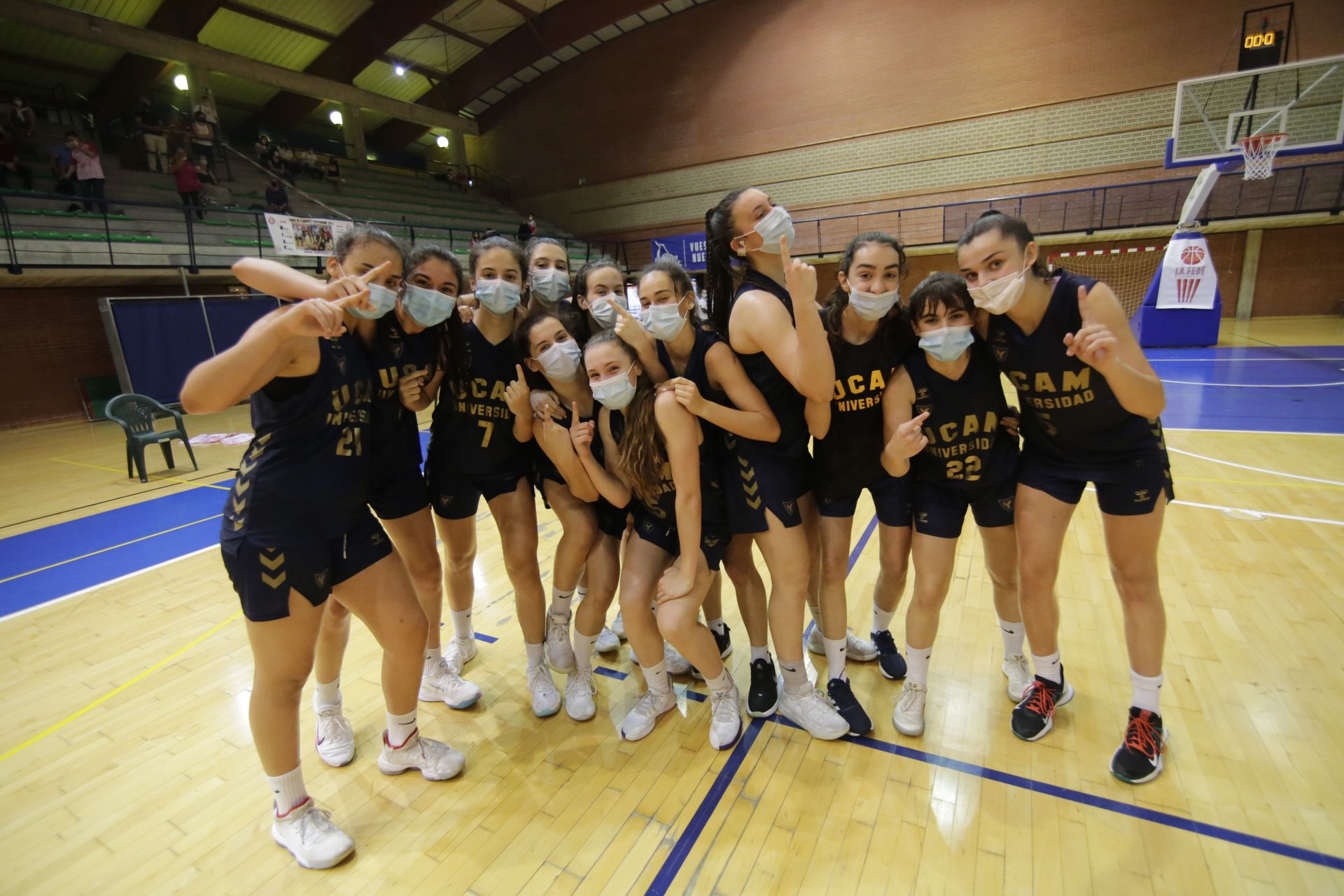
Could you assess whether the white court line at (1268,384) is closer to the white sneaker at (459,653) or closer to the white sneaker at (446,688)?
the white sneaker at (459,653)

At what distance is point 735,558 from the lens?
9.10ft

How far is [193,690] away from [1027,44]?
1944 cm

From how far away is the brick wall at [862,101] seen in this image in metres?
14.0

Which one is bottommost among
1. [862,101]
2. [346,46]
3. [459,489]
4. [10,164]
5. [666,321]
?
[459,489]

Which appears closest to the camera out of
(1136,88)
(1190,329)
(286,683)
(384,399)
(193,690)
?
(286,683)

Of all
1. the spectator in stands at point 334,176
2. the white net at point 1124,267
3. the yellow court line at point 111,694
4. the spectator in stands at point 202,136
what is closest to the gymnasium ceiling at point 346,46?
the spectator in stands at point 202,136

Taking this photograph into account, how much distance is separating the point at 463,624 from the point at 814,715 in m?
1.91

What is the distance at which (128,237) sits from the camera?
11.2 metres

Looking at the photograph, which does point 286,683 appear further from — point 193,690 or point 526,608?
point 193,690

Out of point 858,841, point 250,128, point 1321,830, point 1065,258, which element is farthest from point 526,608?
point 250,128

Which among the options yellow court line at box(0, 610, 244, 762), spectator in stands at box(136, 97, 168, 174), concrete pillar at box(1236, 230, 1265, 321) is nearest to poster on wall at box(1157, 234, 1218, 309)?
concrete pillar at box(1236, 230, 1265, 321)

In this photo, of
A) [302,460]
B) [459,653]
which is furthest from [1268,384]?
[302,460]

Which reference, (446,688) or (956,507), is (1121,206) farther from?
(446,688)

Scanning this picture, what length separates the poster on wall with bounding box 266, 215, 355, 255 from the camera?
39.2 feet
